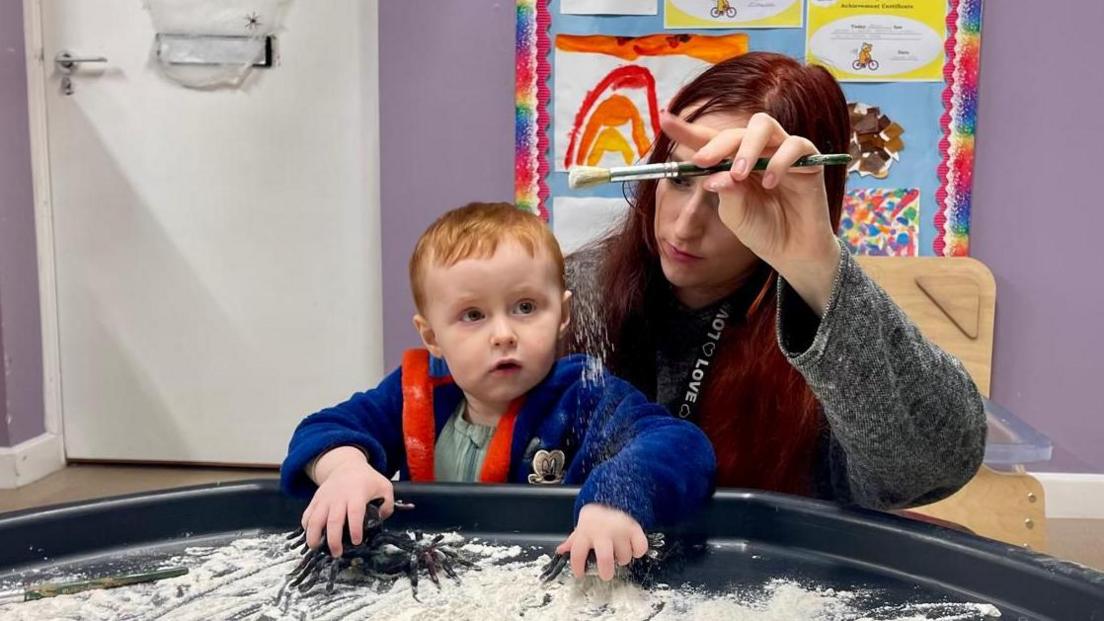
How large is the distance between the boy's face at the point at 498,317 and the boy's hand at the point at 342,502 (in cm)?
16

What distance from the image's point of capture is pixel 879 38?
2.26 m

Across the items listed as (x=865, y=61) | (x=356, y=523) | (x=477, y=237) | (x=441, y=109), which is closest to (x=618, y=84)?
(x=441, y=109)

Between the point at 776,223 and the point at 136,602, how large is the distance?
520mm

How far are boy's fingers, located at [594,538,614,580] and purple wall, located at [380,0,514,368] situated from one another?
180 cm

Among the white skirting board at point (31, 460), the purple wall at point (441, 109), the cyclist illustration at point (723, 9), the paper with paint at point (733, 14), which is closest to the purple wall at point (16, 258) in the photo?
the white skirting board at point (31, 460)

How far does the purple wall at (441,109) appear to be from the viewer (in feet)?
7.72

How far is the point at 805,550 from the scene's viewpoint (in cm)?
70

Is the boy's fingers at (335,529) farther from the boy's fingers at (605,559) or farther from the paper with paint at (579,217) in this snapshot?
the paper with paint at (579,217)

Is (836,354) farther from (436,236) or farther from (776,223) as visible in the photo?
(436,236)

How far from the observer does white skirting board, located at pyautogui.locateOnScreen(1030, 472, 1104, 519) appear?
230 centimetres

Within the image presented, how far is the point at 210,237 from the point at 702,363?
1.87m

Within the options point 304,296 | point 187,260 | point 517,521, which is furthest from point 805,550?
point 187,260

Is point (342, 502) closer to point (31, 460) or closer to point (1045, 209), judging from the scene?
point (1045, 209)

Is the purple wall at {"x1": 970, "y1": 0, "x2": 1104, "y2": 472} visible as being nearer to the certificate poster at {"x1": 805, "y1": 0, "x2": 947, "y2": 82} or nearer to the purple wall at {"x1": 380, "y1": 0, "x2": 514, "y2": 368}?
the certificate poster at {"x1": 805, "y1": 0, "x2": 947, "y2": 82}
